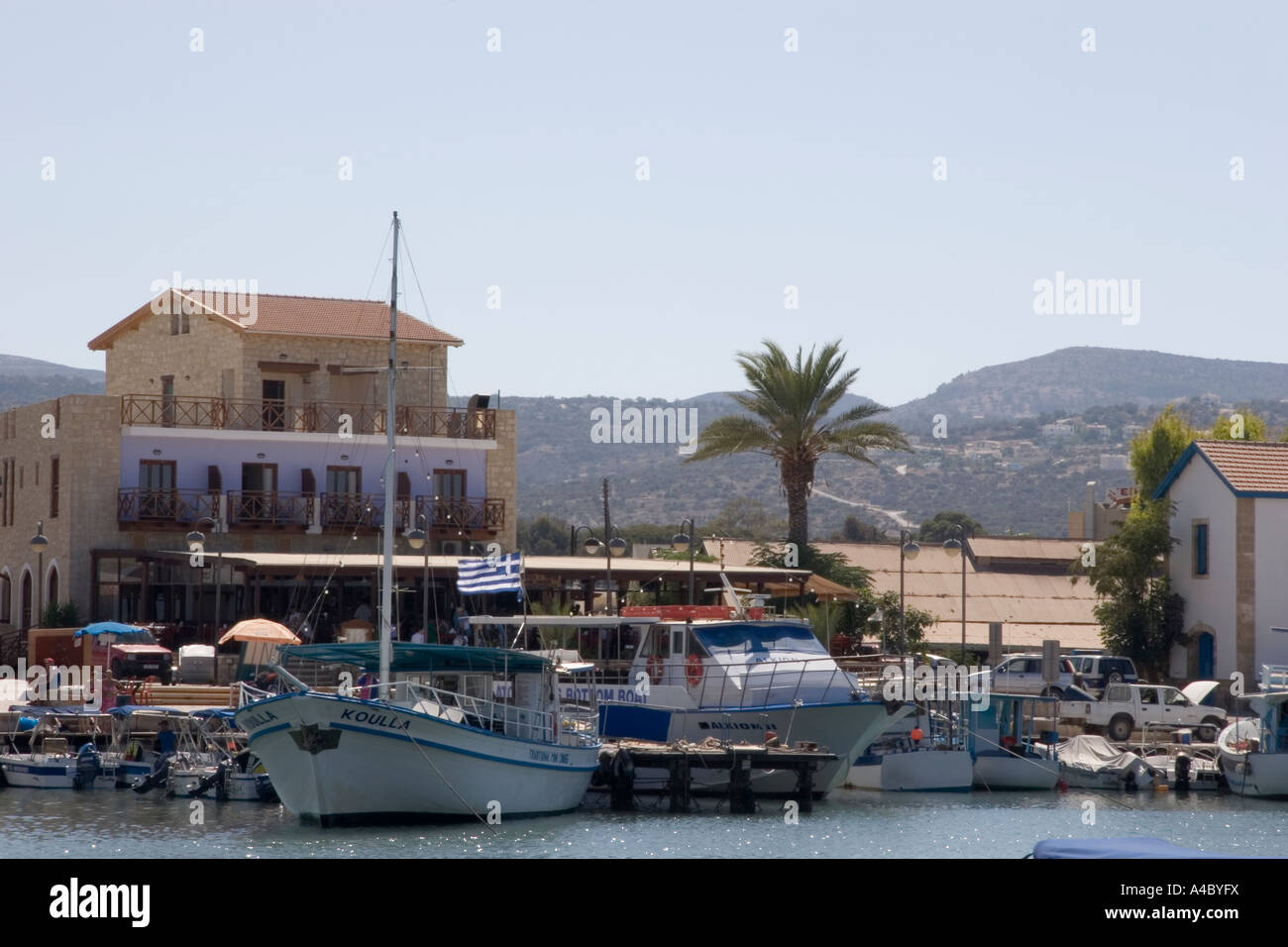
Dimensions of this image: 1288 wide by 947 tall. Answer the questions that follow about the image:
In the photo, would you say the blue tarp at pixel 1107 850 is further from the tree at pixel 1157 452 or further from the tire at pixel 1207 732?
the tree at pixel 1157 452

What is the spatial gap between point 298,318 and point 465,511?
8.31 metres

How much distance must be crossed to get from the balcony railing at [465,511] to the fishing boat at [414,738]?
19395 millimetres

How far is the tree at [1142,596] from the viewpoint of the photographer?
47.8 meters

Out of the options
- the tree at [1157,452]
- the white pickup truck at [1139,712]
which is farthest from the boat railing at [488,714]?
the tree at [1157,452]

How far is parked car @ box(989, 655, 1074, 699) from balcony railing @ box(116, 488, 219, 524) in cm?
2160

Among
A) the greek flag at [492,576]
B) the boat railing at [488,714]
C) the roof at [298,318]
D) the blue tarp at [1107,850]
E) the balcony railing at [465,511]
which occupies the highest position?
the roof at [298,318]

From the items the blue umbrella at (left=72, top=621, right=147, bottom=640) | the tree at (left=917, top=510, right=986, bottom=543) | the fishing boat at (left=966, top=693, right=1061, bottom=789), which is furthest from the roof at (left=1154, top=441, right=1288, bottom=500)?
the tree at (left=917, top=510, right=986, bottom=543)

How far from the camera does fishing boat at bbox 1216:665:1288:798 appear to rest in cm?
3425

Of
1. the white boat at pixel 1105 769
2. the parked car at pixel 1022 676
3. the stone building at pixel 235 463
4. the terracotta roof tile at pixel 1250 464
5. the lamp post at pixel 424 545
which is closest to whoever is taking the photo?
the white boat at pixel 1105 769

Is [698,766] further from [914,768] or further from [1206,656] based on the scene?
[1206,656]

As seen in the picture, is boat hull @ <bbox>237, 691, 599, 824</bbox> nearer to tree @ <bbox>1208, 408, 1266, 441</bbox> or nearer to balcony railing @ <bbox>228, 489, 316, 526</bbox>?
balcony railing @ <bbox>228, 489, 316, 526</bbox>

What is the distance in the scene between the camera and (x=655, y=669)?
33812mm

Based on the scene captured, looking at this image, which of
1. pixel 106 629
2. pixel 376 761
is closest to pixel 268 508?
pixel 106 629
